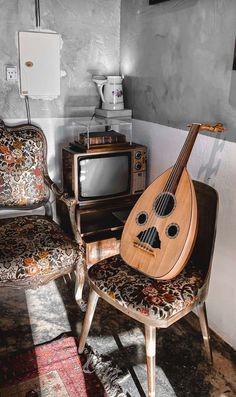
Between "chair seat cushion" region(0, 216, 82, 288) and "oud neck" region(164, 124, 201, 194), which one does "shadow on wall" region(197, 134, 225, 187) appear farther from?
"chair seat cushion" region(0, 216, 82, 288)

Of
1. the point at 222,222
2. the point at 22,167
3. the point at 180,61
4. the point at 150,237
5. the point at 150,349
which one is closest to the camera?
the point at 150,349

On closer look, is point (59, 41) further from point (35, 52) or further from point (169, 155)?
point (169, 155)

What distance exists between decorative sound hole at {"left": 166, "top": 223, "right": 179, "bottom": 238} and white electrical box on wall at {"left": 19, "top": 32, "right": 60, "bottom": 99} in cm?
141

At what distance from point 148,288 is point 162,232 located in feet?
0.79

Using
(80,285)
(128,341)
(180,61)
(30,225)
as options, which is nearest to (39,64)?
(180,61)

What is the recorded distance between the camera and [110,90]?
2527 mm

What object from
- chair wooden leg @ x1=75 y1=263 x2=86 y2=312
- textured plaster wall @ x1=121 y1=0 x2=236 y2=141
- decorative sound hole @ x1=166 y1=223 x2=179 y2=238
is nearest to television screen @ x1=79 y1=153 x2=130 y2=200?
textured plaster wall @ x1=121 y1=0 x2=236 y2=141

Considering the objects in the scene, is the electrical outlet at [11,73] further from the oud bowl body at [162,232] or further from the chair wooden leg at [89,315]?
the chair wooden leg at [89,315]

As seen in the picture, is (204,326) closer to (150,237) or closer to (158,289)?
(158,289)

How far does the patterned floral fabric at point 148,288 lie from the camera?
4.75 feet

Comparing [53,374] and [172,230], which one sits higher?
[172,230]

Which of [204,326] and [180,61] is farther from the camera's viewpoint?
[180,61]

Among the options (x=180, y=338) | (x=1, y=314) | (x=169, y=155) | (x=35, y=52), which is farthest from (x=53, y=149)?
(x=180, y=338)

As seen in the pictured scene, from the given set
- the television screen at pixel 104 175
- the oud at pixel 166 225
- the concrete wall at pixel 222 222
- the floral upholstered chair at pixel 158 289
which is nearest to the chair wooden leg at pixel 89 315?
the floral upholstered chair at pixel 158 289
